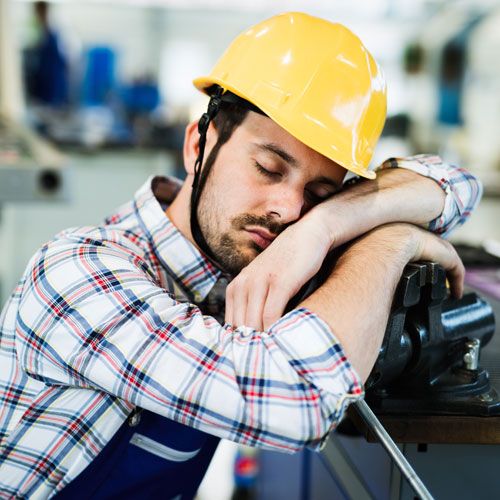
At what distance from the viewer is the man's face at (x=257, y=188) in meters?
1.29

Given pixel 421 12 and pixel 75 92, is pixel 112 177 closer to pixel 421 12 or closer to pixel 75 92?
pixel 75 92

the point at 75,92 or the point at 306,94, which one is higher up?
the point at 306,94

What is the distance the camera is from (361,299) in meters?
1.03

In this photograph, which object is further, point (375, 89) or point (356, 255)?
point (375, 89)

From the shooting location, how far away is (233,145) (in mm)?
1354

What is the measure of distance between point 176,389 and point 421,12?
34.9ft

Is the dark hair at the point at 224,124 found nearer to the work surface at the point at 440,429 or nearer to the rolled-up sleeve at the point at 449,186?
the rolled-up sleeve at the point at 449,186

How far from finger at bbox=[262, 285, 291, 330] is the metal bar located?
19 cm

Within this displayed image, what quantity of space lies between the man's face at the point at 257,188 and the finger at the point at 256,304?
0.61ft

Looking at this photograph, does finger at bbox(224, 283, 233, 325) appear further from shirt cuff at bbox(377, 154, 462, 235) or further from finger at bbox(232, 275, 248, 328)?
shirt cuff at bbox(377, 154, 462, 235)

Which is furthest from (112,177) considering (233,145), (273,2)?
(273,2)

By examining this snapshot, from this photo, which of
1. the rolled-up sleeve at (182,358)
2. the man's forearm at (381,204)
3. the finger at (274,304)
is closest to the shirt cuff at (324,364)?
the rolled-up sleeve at (182,358)

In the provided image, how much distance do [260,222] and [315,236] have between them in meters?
0.17

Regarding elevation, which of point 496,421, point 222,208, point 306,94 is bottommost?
point 496,421
